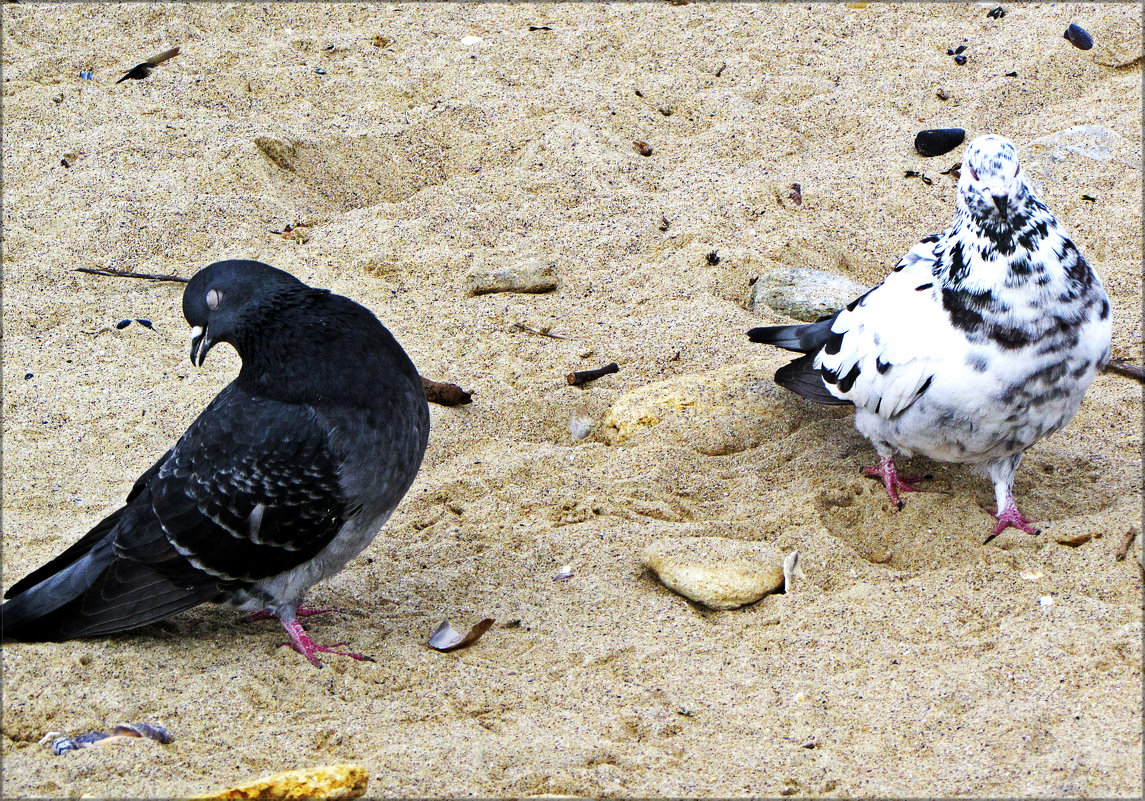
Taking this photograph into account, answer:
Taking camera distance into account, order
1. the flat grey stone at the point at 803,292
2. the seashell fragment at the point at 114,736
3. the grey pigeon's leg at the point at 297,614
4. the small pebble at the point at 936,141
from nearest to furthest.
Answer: the seashell fragment at the point at 114,736
the grey pigeon's leg at the point at 297,614
the flat grey stone at the point at 803,292
the small pebble at the point at 936,141

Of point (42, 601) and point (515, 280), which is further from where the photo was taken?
point (515, 280)

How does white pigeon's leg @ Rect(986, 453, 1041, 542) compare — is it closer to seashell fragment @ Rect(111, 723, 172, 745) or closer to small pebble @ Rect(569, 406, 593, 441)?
small pebble @ Rect(569, 406, 593, 441)

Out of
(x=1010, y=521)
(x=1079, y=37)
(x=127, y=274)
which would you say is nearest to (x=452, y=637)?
(x=1010, y=521)

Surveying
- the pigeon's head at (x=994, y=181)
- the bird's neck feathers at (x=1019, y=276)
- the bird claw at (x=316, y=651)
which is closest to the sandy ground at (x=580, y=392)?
the bird claw at (x=316, y=651)

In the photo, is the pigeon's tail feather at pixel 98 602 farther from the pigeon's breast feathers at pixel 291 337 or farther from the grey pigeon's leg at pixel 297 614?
the pigeon's breast feathers at pixel 291 337

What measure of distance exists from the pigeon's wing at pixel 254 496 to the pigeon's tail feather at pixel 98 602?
0.07 metres

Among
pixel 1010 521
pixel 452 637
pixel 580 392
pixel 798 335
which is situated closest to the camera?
pixel 452 637

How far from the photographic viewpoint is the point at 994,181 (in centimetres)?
341

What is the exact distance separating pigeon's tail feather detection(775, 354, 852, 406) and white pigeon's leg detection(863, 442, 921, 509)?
229 millimetres

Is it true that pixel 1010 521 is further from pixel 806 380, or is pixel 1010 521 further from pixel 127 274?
pixel 127 274

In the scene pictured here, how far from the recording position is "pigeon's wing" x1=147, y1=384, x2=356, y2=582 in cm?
314

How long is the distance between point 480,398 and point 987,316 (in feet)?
6.37

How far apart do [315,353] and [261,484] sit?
1.33 feet

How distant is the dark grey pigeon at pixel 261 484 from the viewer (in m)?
3.16
